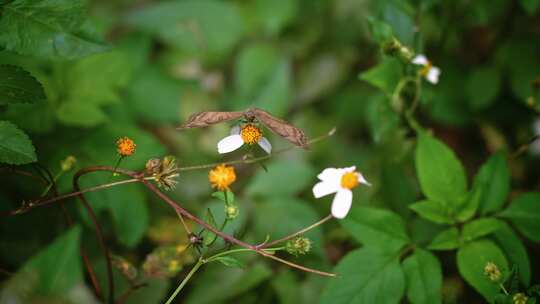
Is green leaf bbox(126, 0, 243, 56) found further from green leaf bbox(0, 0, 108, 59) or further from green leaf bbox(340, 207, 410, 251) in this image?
green leaf bbox(340, 207, 410, 251)

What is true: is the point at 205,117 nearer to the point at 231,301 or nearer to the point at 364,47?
the point at 231,301

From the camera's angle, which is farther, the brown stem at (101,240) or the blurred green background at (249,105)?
the blurred green background at (249,105)

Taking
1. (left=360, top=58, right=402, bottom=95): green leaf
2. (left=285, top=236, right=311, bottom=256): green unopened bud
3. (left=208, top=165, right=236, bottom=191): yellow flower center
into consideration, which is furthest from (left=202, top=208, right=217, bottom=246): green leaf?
(left=360, top=58, right=402, bottom=95): green leaf

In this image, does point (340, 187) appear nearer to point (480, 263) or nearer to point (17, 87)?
point (480, 263)

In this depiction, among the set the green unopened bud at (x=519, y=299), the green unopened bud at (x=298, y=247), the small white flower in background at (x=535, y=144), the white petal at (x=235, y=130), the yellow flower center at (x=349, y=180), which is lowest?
the green unopened bud at (x=519, y=299)

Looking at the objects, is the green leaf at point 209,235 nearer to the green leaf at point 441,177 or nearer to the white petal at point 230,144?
the white petal at point 230,144

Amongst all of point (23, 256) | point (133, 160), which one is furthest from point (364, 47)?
point (23, 256)

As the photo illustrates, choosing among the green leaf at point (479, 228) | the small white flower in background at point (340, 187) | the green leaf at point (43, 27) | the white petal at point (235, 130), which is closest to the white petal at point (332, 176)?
the small white flower in background at point (340, 187)
